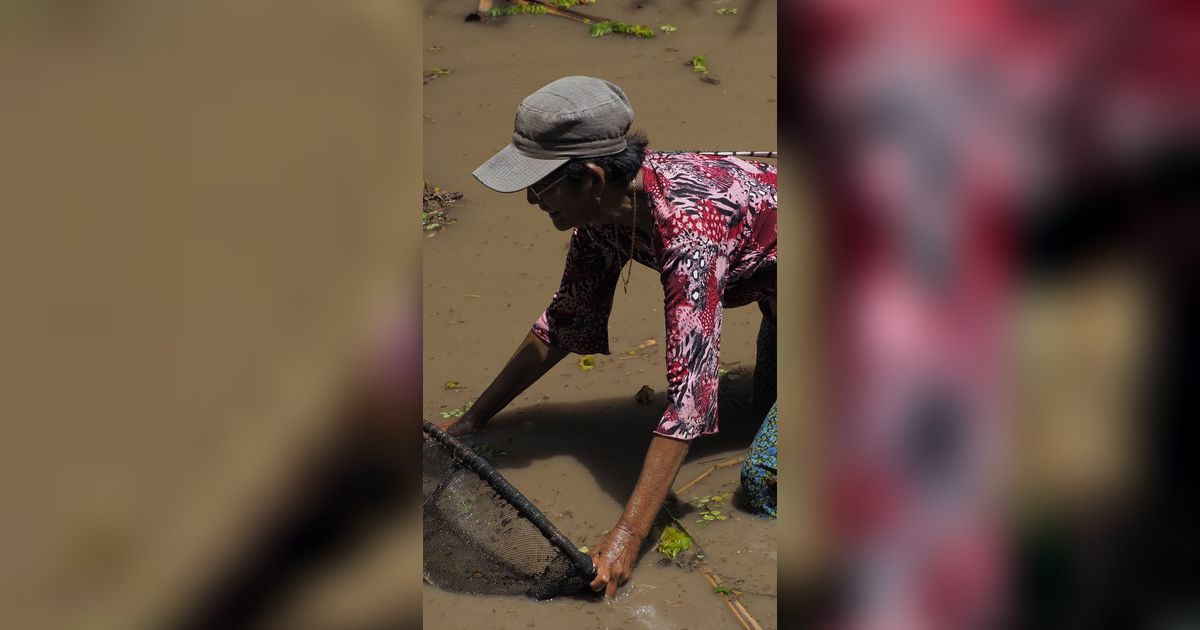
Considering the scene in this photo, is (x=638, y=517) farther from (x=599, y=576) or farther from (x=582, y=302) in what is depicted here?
(x=582, y=302)

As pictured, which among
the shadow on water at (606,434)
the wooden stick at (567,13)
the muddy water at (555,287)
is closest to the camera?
the muddy water at (555,287)

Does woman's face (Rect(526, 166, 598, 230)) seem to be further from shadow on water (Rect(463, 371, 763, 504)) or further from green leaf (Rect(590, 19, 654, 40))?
green leaf (Rect(590, 19, 654, 40))

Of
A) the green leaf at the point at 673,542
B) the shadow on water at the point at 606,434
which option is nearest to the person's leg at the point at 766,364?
the shadow on water at the point at 606,434

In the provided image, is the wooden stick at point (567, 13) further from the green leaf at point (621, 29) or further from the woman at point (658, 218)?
the woman at point (658, 218)

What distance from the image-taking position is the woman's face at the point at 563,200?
3248mm

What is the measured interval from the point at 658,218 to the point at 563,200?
267 mm

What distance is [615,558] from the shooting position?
3268 millimetres
